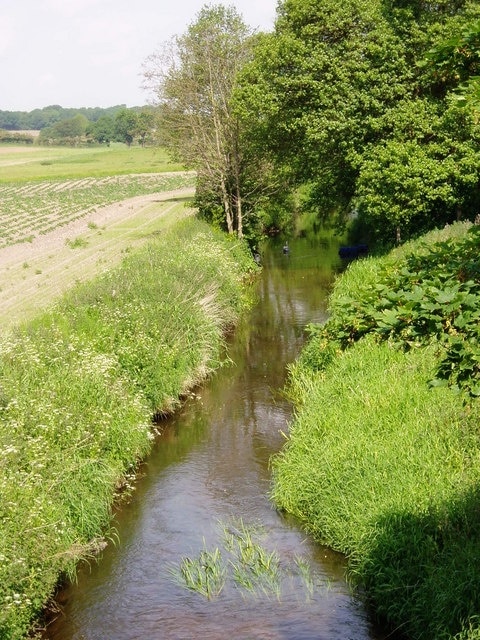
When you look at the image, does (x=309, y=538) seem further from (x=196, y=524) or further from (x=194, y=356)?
(x=194, y=356)

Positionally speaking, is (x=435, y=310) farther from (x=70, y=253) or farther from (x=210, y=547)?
(x=70, y=253)

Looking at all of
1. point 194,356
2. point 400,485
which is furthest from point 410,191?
point 400,485

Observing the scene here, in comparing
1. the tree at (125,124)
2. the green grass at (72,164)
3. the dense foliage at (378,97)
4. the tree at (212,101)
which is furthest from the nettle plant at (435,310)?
the tree at (125,124)

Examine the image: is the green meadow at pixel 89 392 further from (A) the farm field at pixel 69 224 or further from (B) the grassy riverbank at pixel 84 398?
(A) the farm field at pixel 69 224

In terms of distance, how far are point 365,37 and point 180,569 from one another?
2585 cm

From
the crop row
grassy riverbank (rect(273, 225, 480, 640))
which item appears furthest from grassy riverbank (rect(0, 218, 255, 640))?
the crop row

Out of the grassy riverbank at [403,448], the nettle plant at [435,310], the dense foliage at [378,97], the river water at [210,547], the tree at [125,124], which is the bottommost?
the river water at [210,547]

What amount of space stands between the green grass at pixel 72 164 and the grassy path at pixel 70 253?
34049 mm

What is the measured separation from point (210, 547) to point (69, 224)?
154 feet

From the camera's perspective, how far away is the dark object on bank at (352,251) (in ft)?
138

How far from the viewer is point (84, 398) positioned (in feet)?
52.5

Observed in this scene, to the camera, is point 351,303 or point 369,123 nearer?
point 351,303

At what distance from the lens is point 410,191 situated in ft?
101

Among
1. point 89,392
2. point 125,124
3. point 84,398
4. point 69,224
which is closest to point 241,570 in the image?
point 84,398
